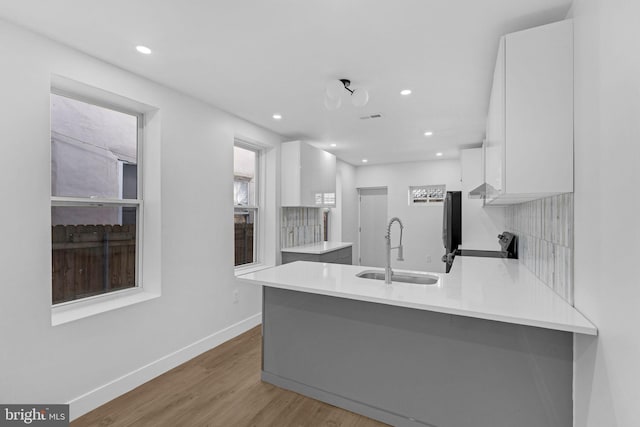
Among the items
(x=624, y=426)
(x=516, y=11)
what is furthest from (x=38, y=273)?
(x=516, y=11)

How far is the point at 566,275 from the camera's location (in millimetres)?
1532

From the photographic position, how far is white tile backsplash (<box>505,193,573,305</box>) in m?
1.50

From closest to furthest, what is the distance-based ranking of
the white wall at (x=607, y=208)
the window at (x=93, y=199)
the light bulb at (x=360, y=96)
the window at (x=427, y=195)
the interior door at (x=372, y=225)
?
1. the white wall at (x=607, y=208)
2. the window at (x=93, y=199)
3. the light bulb at (x=360, y=96)
4. the window at (x=427, y=195)
5. the interior door at (x=372, y=225)

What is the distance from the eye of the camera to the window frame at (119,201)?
2.04 m

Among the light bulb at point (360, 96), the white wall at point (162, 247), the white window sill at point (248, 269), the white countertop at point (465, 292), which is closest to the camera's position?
the white countertop at point (465, 292)

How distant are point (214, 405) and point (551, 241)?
7.97 feet

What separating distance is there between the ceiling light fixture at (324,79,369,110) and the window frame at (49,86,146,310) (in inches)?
63.2

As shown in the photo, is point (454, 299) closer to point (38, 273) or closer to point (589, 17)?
point (589, 17)

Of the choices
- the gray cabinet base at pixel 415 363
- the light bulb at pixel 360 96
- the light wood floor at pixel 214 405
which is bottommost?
the light wood floor at pixel 214 405

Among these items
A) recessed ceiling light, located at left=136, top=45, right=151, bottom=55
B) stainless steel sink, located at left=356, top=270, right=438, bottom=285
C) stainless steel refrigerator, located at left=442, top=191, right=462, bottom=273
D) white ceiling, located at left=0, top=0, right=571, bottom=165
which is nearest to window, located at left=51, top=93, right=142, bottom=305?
white ceiling, located at left=0, top=0, right=571, bottom=165

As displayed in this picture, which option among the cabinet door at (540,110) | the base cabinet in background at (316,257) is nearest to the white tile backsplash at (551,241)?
the cabinet door at (540,110)

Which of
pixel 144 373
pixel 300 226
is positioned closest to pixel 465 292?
pixel 144 373

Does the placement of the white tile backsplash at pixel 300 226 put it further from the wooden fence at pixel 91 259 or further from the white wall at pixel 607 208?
the white wall at pixel 607 208

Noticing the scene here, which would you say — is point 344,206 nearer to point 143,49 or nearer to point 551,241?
point 551,241
